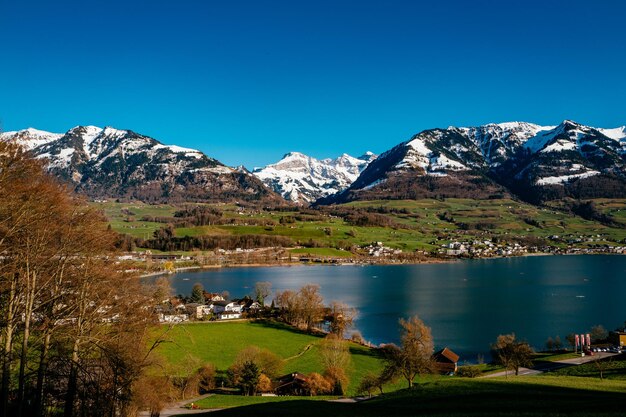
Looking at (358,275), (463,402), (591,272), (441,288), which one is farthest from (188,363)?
(591,272)

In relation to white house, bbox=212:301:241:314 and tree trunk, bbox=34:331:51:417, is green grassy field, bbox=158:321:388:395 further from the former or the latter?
tree trunk, bbox=34:331:51:417

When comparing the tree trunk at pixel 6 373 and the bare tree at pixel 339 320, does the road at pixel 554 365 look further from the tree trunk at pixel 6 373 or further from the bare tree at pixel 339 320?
the tree trunk at pixel 6 373

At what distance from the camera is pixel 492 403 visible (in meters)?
14.4

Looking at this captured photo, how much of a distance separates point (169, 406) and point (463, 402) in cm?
1891

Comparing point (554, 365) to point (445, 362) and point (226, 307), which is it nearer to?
point (445, 362)

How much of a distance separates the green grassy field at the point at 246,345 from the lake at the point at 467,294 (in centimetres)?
991

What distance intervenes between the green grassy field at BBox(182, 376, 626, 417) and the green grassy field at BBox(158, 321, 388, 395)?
16.3 metres

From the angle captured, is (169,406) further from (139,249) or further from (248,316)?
(139,249)

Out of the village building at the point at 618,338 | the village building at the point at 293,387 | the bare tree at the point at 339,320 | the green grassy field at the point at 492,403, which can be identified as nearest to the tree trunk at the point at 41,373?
the green grassy field at the point at 492,403

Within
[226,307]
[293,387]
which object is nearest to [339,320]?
[226,307]

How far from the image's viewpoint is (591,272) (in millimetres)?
112125

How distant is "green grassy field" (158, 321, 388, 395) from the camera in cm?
3716

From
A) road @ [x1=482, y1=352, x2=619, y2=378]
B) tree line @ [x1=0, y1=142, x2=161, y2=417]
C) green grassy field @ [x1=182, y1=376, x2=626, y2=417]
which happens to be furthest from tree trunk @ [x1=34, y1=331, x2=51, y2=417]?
road @ [x1=482, y1=352, x2=619, y2=378]

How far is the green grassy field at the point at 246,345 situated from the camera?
37156 millimetres
